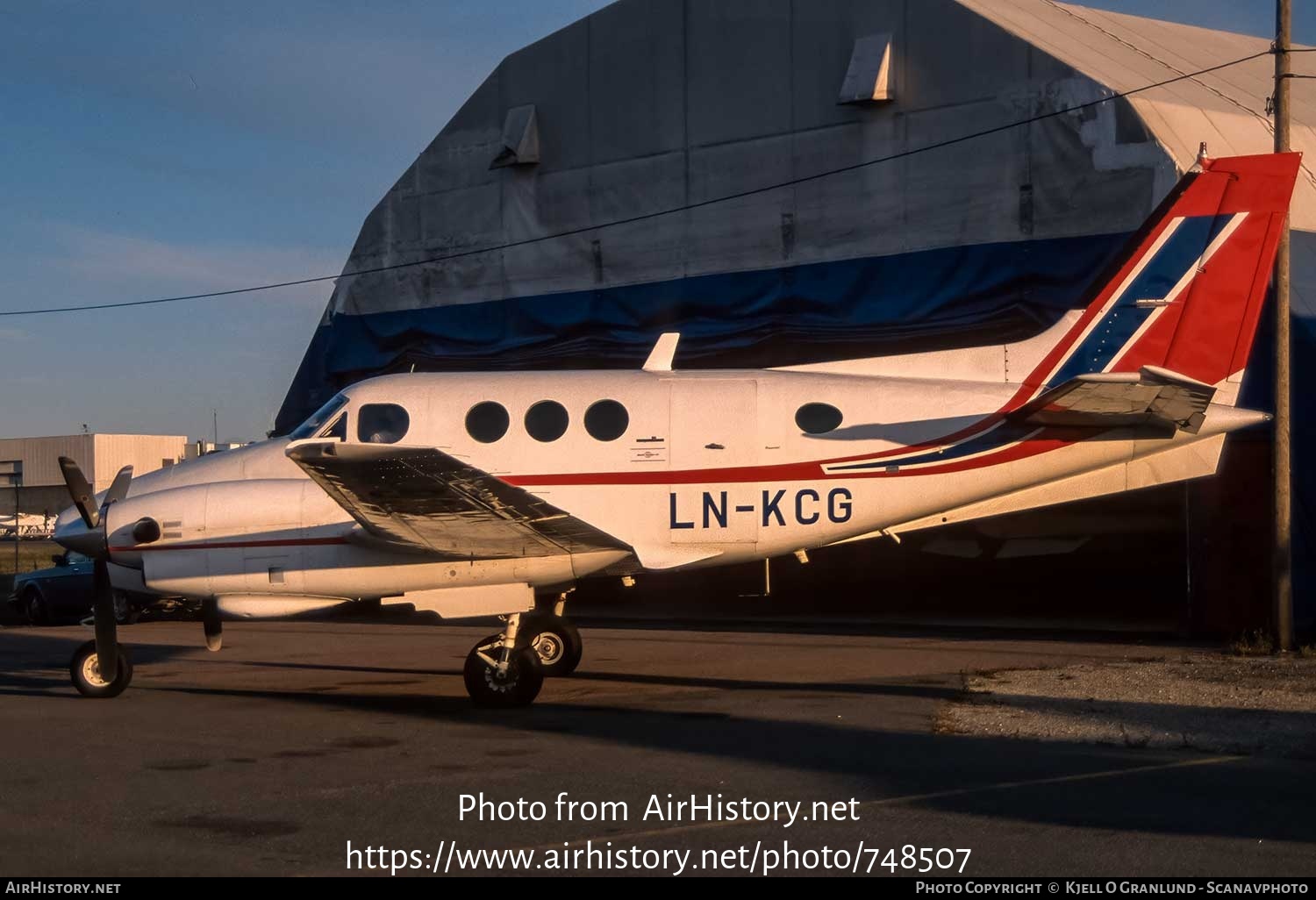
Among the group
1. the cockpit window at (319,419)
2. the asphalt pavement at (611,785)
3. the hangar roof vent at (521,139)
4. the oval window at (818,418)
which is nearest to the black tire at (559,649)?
the asphalt pavement at (611,785)

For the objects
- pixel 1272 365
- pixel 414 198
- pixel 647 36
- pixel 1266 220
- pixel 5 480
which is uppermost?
pixel 647 36

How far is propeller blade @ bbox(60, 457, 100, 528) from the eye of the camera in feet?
43.2

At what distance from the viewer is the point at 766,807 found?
25.8 feet

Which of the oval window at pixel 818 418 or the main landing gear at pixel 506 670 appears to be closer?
the main landing gear at pixel 506 670

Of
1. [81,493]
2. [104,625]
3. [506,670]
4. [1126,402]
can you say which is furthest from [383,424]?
[1126,402]

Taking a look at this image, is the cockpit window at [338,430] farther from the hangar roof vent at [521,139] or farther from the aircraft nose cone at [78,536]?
the hangar roof vent at [521,139]

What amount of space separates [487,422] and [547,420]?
1.97ft

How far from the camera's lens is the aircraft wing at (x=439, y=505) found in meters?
10.5

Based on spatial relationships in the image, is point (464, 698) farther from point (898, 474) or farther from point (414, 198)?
point (414, 198)

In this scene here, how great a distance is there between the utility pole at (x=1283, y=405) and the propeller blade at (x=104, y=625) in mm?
13202

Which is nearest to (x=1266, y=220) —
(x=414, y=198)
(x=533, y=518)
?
(x=533, y=518)

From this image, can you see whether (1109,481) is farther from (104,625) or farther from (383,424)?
(104,625)

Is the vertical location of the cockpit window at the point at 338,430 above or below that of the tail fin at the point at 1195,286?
below

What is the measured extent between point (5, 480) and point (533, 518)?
75.9 metres
